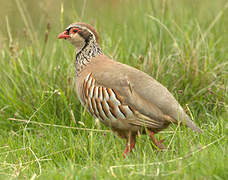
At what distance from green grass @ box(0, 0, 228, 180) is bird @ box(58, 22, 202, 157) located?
0.12 meters

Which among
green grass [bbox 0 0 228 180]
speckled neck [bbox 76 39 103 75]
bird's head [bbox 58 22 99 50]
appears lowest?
green grass [bbox 0 0 228 180]

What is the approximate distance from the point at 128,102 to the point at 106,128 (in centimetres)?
77

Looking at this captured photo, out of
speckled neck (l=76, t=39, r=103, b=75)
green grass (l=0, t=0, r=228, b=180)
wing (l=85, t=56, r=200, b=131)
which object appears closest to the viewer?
green grass (l=0, t=0, r=228, b=180)

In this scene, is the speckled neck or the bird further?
the speckled neck

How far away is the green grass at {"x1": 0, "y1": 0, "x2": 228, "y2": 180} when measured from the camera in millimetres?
3142

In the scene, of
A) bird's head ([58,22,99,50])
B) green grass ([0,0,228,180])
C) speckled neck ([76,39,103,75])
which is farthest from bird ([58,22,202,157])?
bird's head ([58,22,99,50])

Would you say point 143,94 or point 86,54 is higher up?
point 86,54

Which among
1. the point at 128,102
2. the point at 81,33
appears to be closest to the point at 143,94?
the point at 128,102

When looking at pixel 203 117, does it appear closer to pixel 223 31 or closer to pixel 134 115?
pixel 134 115

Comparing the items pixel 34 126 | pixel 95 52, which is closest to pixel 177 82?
pixel 95 52

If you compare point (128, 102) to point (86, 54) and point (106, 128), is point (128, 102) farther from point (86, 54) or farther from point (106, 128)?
point (86, 54)

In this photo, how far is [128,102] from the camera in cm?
375

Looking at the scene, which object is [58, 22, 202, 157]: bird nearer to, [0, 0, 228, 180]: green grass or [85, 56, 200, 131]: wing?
[85, 56, 200, 131]: wing

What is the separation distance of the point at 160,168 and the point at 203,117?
1.55 m
